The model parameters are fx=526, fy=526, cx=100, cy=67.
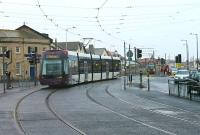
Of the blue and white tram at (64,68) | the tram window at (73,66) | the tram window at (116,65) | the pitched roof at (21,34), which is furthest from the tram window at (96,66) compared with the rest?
the pitched roof at (21,34)

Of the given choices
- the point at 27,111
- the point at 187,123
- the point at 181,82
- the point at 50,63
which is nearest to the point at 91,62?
the point at 50,63

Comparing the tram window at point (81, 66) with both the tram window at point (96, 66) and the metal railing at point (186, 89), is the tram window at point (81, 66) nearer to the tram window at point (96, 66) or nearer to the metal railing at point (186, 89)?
the tram window at point (96, 66)

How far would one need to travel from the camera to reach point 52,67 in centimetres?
4412

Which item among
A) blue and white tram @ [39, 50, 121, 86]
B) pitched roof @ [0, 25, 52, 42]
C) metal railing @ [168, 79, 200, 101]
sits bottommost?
metal railing @ [168, 79, 200, 101]

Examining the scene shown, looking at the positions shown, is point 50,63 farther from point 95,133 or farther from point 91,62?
point 95,133

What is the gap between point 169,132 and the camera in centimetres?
1475

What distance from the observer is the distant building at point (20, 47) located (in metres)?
91.1

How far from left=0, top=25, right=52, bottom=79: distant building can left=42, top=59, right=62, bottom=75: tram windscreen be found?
145 ft

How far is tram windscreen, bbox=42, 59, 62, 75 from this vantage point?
145ft

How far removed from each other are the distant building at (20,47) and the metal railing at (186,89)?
55.9 metres

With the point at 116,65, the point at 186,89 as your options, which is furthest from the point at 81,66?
the point at 116,65

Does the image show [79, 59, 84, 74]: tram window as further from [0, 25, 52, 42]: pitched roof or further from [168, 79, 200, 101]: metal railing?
[0, 25, 52, 42]: pitched roof

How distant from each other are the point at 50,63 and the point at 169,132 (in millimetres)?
30140

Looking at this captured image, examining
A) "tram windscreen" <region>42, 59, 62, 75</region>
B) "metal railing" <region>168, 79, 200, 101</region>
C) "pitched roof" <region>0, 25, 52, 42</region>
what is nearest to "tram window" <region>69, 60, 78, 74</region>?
"tram windscreen" <region>42, 59, 62, 75</region>
